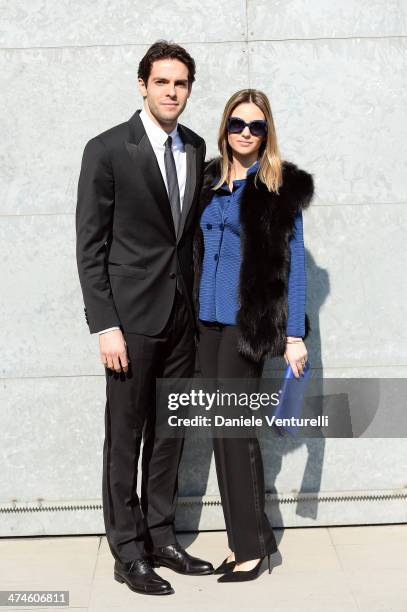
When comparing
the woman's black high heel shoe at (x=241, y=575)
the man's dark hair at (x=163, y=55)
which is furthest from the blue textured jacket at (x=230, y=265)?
the woman's black high heel shoe at (x=241, y=575)

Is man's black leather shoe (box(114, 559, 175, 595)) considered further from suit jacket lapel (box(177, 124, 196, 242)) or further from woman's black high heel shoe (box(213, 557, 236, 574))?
suit jacket lapel (box(177, 124, 196, 242))

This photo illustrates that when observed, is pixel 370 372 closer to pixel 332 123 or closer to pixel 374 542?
pixel 374 542

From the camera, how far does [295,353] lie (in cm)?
383

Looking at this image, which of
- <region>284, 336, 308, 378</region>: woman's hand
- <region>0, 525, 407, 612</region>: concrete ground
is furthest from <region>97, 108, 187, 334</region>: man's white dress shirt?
<region>0, 525, 407, 612</region>: concrete ground

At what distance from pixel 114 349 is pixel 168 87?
1038 millimetres

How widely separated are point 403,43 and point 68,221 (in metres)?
1.74

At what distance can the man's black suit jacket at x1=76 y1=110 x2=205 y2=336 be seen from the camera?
3.74 metres

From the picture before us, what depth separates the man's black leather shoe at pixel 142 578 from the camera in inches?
151

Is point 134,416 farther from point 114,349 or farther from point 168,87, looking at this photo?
point 168,87

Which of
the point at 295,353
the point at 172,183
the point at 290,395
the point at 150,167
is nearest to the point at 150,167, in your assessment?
the point at 150,167

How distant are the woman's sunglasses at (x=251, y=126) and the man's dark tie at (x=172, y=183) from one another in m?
0.26

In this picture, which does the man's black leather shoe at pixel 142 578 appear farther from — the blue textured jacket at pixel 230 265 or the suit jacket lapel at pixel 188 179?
the suit jacket lapel at pixel 188 179

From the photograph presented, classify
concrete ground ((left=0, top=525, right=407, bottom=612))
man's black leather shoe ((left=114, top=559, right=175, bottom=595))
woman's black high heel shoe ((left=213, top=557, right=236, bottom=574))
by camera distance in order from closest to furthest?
1. concrete ground ((left=0, top=525, right=407, bottom=612))
2. man's black leather shoe ((left=114, top=559, right=175, bottom=595))
3. woman's black high heel shoe ((left=213, top=557, right=236, bottom=574))

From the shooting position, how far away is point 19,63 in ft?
14.4
